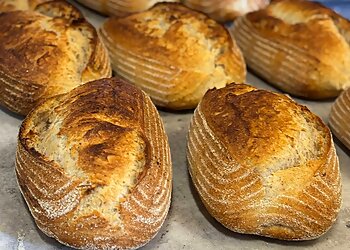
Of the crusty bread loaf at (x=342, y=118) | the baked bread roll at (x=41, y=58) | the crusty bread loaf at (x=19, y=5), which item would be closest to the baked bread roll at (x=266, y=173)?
the crusty bread loaf at (x=342, y=118)

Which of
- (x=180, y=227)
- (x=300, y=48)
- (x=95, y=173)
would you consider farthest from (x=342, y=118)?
(x=95, y=173)

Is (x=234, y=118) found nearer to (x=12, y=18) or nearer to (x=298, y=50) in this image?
(x=298, y=50)

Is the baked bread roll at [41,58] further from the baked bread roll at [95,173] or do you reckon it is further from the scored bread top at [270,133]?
the scored bread top at [270,133]

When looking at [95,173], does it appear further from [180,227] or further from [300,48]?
[300,48]

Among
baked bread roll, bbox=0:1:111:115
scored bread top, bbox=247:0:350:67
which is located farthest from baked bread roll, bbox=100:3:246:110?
scored bread top, bbox=247:0:350:67

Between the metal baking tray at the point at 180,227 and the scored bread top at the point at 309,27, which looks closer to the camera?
the metal baking tray at the point at 180,227

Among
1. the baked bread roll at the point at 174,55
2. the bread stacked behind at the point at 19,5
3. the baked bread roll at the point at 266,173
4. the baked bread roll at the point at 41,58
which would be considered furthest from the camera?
the bread stacked behind at the point at 19,5
